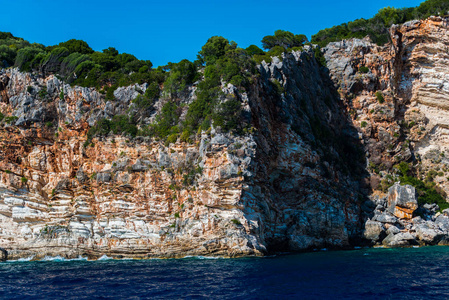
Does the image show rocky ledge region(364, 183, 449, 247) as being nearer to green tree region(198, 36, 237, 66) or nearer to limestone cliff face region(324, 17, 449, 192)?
limestone cliff face region(324, 17, 449, 192)

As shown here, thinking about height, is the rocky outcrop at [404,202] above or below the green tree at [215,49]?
below

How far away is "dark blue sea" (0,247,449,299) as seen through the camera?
65.8 feet

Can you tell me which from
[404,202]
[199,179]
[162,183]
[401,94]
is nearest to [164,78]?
[162,183]

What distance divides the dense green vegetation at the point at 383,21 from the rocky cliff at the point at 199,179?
1337 cm

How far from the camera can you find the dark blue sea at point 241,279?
65.8ft

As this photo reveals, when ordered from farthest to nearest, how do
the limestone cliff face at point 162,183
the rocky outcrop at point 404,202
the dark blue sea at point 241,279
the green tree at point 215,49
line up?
the green tree at point 215,49, the rocky outcrop at point 404,202, the limestone cliff face at point 162,183, the dark blue sea at point 241,279

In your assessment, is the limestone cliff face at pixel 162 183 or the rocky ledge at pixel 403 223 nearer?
the limestone cliff face at pixel 162 183

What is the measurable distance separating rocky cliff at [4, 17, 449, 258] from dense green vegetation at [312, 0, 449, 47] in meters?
13.4

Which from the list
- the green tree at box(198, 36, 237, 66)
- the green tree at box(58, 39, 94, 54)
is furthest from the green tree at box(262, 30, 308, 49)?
the green tree at box(58, 39, 94, 54)

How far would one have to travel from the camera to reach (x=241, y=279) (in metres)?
23.6

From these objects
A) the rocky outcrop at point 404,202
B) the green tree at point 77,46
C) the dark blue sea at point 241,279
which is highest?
the green tree at point 77,46

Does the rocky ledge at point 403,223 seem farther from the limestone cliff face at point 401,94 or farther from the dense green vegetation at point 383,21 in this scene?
the dense green vegetation at point 383,21

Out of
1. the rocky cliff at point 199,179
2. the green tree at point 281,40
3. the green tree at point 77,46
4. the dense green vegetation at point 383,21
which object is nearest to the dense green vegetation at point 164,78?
the green tree at point 77,46

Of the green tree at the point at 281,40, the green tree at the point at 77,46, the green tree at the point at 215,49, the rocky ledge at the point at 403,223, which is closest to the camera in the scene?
the rocky ledge at the point at 403,223
